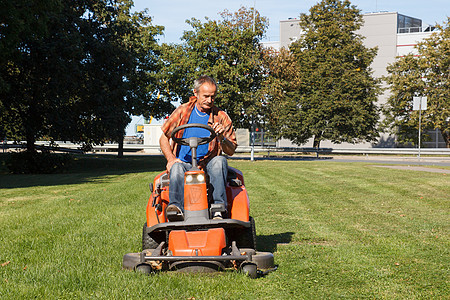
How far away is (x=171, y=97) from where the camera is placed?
3550cm

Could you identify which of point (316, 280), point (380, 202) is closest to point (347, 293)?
point (316, 280)

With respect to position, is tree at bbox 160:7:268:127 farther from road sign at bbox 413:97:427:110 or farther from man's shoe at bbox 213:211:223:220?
man's shoe at bbox 213:211:223:220

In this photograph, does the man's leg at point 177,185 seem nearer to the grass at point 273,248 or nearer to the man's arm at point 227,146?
the man's arm at point 227,146

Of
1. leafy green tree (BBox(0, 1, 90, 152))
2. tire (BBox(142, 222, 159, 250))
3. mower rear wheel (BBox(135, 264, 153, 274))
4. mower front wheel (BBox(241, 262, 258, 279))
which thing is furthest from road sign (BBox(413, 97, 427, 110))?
mower rear wheel (BBox(135, 264, 153, 274))

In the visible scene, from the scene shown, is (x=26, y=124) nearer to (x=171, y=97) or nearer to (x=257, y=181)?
(x=257, y=181)

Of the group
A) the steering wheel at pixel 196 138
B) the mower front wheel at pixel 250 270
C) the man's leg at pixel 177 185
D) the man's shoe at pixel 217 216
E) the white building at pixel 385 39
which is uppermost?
the white building at pixel 385 39

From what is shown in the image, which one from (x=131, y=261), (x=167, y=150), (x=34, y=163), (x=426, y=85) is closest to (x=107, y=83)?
(x=34, y=163)

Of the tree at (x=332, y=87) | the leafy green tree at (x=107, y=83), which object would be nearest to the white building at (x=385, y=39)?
the tree at (x=332, y=87)

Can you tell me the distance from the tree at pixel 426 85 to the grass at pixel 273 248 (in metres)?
32.4

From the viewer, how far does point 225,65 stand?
103ft

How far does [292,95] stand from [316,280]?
131ft

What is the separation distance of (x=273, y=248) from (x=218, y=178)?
1.71 meters

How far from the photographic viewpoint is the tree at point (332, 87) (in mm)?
41719

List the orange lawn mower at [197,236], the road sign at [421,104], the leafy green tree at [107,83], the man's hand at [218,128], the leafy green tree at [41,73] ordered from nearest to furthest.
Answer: the orange lawn mower at [197,236]
the man's hand at [218,128]
the leafy green tree at [41,73]
the leafy green tree at [107,83]
the road sign at [421,104]
